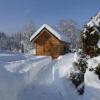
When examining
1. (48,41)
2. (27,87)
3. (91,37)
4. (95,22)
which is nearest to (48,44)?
(48,41)

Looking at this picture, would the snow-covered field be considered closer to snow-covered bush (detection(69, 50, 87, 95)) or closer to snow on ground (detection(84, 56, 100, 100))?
snow on ground (detection(84, 56, 100, 100))

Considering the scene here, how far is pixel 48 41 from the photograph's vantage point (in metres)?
35.4

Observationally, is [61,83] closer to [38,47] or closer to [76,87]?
[76,87]

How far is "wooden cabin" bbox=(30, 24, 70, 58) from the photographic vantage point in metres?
34.5

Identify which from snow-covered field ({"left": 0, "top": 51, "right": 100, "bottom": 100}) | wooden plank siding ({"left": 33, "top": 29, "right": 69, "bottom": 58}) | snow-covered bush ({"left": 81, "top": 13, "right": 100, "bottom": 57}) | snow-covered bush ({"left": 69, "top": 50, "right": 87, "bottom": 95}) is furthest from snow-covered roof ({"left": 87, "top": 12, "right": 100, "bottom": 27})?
wooden plank siding ({"left": 33, "top": 29, "right": 69, "bottom": 58})

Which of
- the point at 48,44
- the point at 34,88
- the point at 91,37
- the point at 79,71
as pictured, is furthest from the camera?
the point at 48,44

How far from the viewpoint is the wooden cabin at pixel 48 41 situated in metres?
34.5

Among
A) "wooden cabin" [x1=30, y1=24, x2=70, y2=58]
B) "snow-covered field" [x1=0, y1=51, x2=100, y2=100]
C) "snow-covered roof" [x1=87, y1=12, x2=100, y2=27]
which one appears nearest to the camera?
"snow-covered field" [x1=0, y1=51, x2=100, y2=100]

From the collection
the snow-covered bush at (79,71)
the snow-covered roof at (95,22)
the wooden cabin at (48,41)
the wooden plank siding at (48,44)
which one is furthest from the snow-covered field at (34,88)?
the wooden plank siding at (48,44)

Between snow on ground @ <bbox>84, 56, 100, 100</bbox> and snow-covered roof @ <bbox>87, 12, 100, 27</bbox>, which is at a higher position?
snow-covered roof @ <bbox>87, 12, 100, 27</bbox>

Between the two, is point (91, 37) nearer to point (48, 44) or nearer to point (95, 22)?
point (95, 22)

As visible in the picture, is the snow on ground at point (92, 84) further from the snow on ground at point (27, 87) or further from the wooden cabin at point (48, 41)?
the wooden cabin at point (48, 41)

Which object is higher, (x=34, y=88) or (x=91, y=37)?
(x=91, y=37)

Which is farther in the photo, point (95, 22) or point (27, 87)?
point (27, 87)
